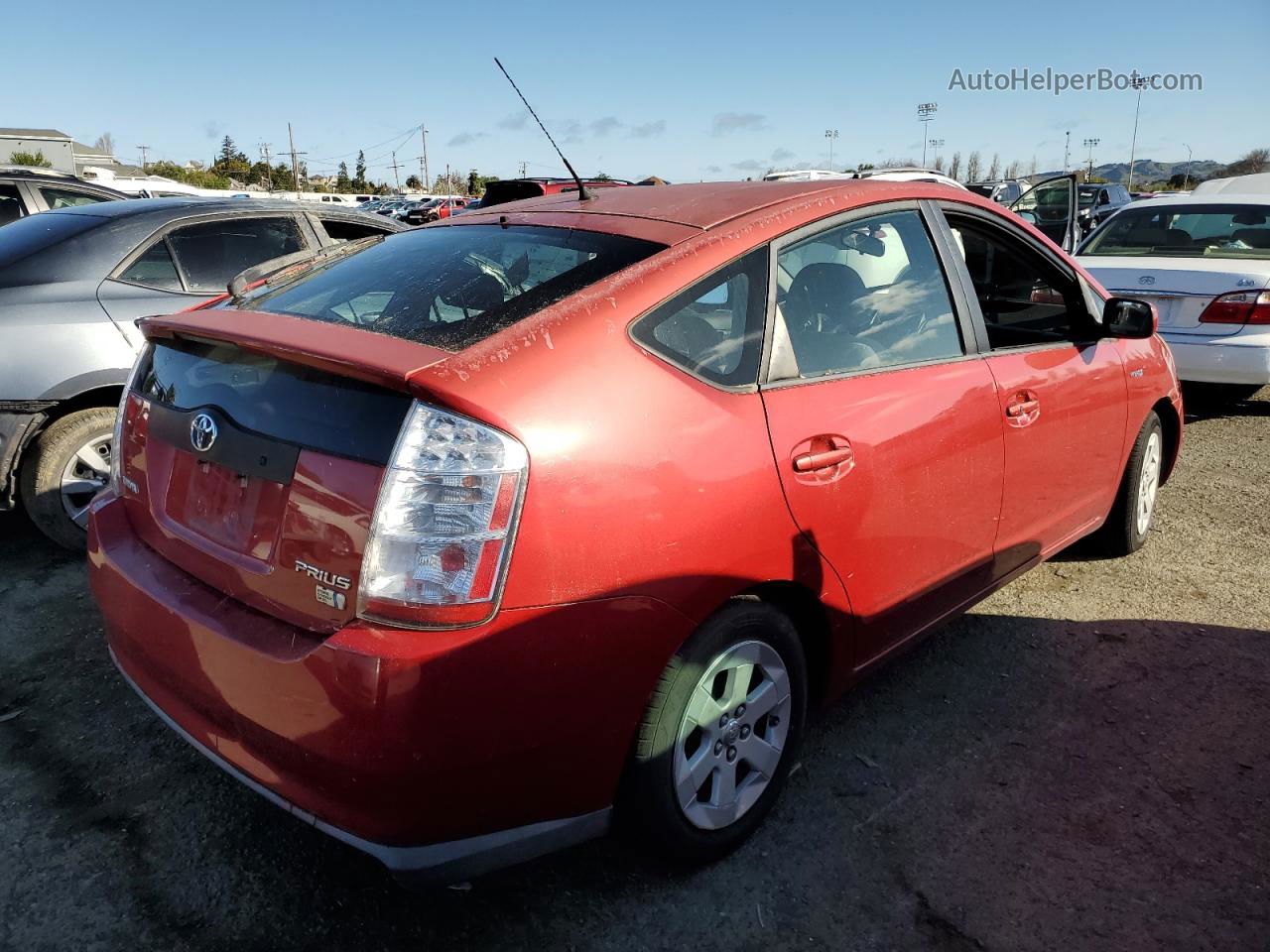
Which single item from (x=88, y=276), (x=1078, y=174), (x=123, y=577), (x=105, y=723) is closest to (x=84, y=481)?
(x=88, y=276)

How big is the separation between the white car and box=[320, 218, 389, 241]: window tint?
5.14 metres

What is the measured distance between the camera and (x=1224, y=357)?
6.46m

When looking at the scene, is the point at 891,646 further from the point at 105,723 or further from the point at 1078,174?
Result: the point at 1078,174

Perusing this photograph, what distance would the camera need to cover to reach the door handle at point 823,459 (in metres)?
2.32

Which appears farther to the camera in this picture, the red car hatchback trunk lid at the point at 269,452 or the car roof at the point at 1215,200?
the car roof at the point at 1215,200

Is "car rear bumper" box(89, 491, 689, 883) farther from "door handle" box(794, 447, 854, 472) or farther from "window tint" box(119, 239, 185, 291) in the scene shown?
"window tint" box(119, 239, 185, 291)

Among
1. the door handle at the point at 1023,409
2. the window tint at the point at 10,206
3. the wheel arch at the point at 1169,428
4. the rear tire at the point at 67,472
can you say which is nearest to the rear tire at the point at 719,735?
the door handle at the point at 1023,409

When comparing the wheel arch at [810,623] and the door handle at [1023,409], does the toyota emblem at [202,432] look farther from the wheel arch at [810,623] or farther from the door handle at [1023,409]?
the door handle at [1023,409]

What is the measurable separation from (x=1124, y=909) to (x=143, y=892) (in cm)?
241

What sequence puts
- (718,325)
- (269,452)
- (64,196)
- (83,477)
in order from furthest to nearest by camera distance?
(64,196)
(83,477)
(718,325)
(269,452)

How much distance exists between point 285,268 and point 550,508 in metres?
1.75

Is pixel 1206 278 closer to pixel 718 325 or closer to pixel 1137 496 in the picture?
pixel 1137 496

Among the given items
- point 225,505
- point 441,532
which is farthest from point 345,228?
point 441,532

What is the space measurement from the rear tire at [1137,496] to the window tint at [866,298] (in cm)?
166
